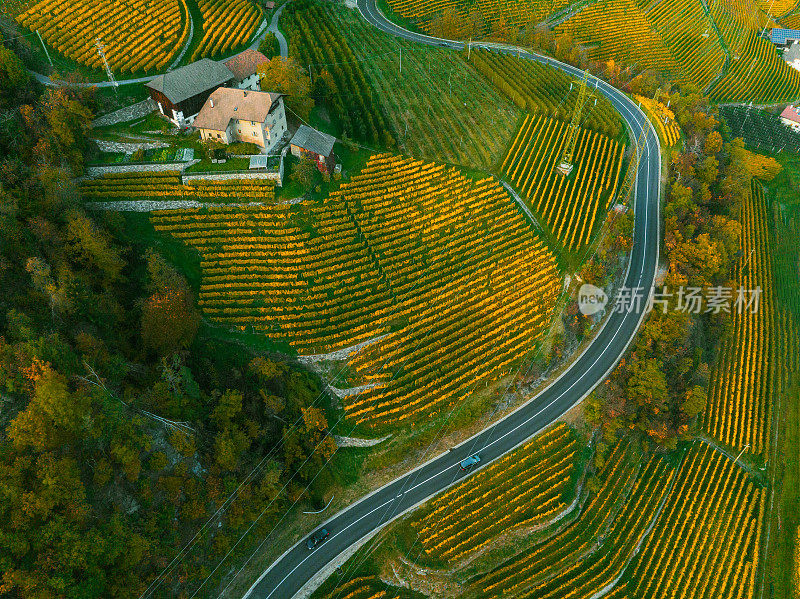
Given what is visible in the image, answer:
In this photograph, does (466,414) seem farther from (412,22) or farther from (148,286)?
(412,22)

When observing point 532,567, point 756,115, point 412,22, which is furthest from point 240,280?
point 756,115

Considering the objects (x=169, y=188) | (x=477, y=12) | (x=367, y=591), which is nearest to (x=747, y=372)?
(x=367, y=591)

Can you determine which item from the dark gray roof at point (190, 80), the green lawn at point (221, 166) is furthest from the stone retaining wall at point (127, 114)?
the green lawn at point (221, 166)

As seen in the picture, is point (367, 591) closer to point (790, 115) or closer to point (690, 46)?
point (790, 115)

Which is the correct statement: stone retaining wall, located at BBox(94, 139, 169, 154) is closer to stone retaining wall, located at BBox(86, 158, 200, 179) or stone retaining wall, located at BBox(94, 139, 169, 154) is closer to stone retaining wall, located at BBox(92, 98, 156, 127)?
stone retaining wall, located at BBox(86, 158, 200, 179)

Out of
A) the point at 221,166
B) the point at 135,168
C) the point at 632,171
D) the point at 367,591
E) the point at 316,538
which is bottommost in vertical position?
the point at 367,591

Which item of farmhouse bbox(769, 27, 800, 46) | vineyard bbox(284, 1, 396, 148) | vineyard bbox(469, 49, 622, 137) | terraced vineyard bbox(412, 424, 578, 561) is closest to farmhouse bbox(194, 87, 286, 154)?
vineyard bbox(284, 1, 396, 148)
